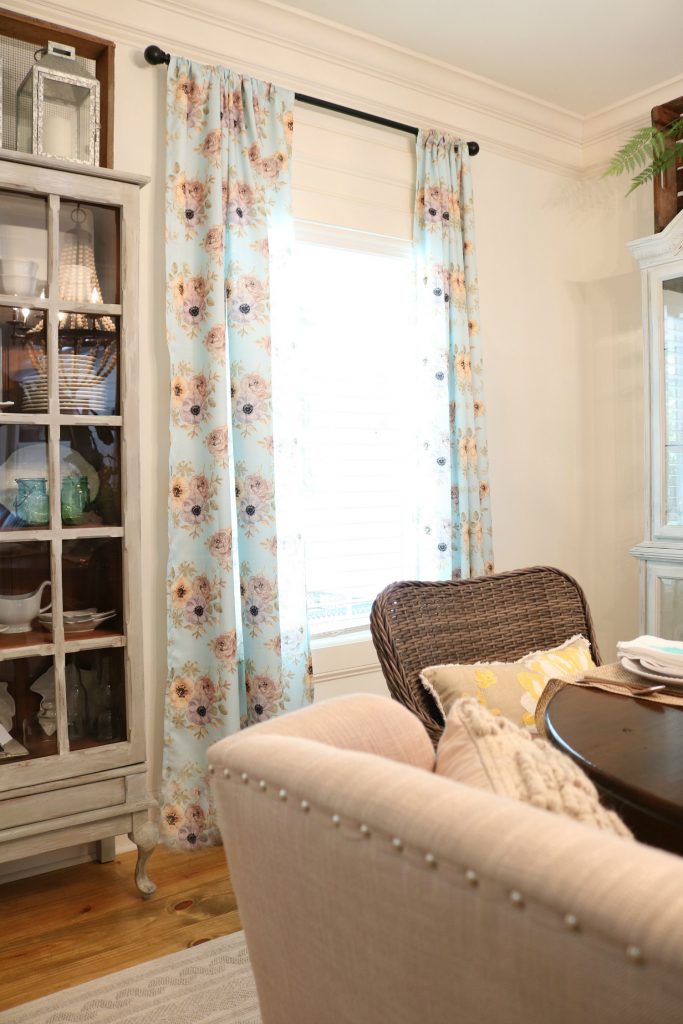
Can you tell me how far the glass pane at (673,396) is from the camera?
340 cm

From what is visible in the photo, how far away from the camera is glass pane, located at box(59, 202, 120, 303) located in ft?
7.38

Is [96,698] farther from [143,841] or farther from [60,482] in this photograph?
[60,482]

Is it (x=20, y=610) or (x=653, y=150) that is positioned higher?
(x=653, y=150)

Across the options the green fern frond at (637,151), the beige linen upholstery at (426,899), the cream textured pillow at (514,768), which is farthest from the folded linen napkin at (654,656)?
the green fern frond at (637,151)

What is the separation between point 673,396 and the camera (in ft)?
11.2

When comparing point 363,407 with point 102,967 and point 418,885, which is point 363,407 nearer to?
point 102,967

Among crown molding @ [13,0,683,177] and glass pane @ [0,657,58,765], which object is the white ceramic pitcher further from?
crown molding @ [13,0,683,177]

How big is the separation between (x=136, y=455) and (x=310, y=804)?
5.76 ft

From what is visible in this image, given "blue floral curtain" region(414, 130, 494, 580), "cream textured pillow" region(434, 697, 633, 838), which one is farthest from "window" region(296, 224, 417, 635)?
"cream textured pillow" region(434, 697, 633, 838)

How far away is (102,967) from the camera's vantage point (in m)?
2.04

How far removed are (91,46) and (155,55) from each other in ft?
0.69

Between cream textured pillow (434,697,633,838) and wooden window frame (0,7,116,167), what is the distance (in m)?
2.28

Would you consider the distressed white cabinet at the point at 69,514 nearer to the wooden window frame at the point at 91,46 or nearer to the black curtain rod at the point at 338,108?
the wooden window frame at the point at 91,46

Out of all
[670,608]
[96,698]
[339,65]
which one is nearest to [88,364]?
[96,698]
